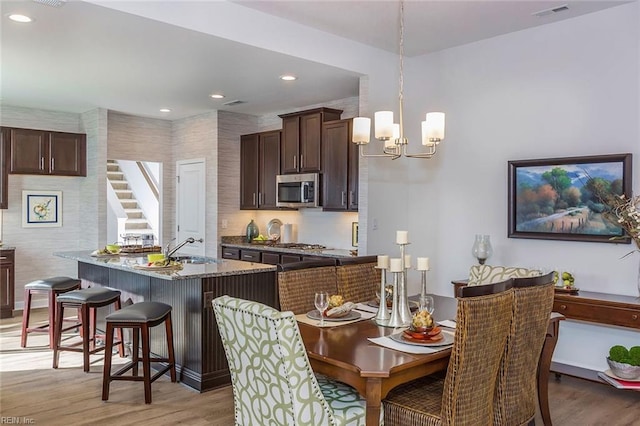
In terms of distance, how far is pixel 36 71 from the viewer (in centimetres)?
503

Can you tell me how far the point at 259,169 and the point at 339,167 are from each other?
164cm

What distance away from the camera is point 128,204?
9.89 meters

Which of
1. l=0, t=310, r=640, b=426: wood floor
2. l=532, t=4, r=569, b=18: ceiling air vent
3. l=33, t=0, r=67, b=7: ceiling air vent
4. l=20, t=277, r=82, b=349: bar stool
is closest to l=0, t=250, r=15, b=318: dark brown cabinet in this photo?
l=20, t=277, r=82, b=349: bar stool

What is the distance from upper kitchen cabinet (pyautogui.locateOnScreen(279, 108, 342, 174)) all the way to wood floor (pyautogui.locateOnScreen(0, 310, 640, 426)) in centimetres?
291

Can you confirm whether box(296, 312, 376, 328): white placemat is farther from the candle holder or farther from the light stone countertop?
the light stone countertop

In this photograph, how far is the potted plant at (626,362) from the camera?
3566 mm

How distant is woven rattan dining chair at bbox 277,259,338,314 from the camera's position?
10.1 feet

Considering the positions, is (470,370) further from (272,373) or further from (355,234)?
(355,234)

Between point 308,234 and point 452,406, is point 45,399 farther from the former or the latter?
point 308,234

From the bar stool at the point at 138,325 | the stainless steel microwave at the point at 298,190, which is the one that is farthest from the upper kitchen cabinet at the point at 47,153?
→ the bar stool at the point at 138,325

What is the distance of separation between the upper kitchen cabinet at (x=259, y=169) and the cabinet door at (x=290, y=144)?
0.65ft

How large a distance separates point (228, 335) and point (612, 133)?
135 inches

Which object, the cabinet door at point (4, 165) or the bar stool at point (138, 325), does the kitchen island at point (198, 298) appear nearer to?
the bar stool at point (138, 325)

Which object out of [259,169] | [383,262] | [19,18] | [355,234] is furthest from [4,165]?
[383,262]
